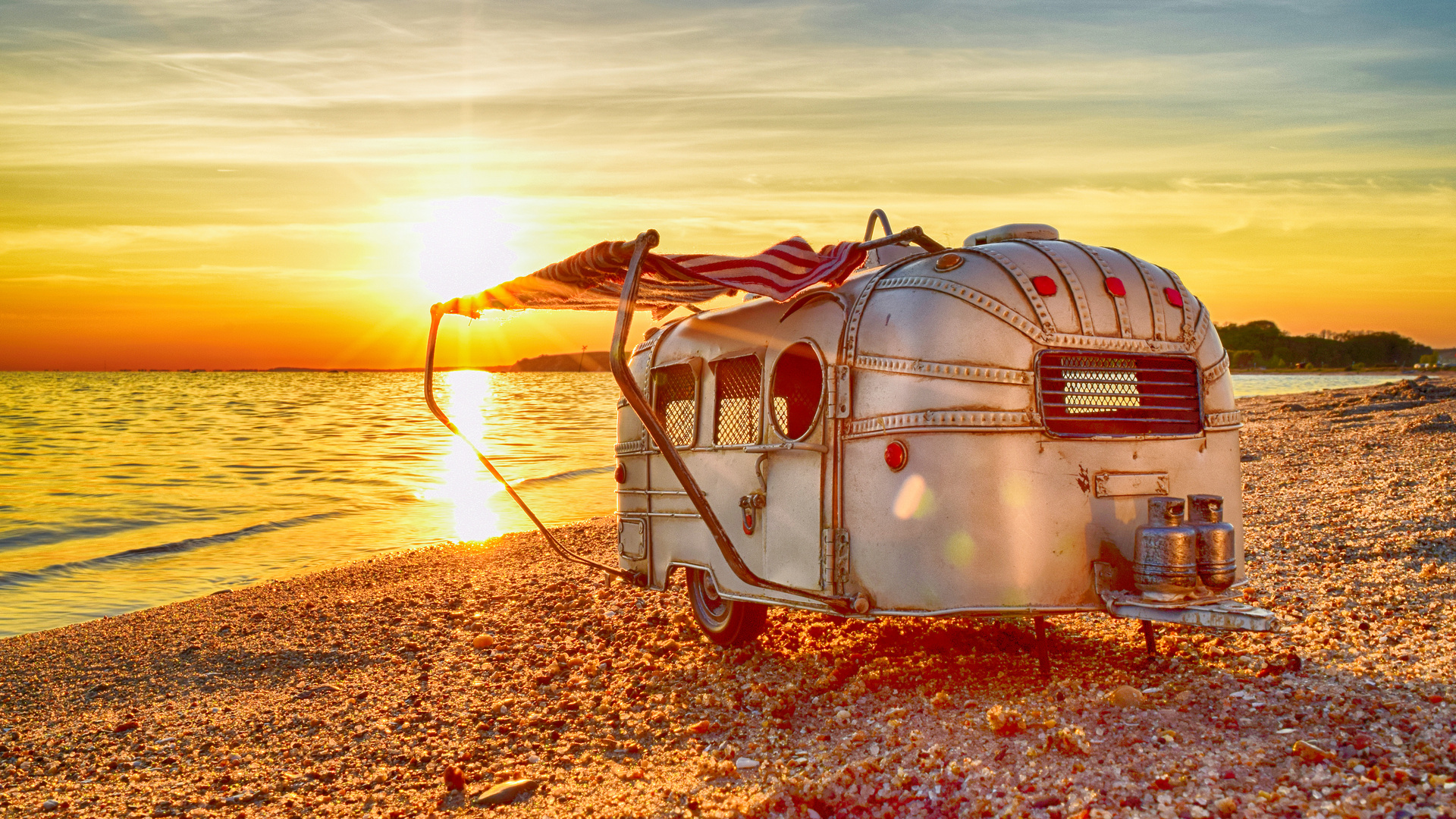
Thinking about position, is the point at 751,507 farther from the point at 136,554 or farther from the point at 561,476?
the point at 561,476

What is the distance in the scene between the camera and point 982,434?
5.48 meters

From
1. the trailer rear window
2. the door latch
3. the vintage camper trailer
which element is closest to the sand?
the vintage camper trailer

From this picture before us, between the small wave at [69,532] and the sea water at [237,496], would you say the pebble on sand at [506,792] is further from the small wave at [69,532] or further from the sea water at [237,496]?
the small wave at [69,532]

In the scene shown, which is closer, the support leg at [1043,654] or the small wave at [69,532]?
the support leg at [1043,654]

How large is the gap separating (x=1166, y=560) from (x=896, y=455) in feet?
5.07

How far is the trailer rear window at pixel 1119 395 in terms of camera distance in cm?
562

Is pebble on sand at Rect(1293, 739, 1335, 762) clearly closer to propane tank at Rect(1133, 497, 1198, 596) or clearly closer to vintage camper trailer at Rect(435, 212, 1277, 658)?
vintage camper trailer at Rect(435, 212, 1277, 658)

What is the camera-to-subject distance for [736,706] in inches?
257

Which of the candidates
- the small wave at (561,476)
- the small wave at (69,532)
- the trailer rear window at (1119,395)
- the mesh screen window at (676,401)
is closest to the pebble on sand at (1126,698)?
the trailer rear window at (1119,395)

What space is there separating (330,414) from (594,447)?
27362mm

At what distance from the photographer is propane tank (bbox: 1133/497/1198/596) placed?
546 cm

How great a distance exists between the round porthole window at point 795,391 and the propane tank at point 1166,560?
2.20 m

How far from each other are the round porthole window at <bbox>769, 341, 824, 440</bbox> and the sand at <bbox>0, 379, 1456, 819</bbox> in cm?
171

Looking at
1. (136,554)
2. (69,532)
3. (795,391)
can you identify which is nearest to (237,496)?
(69,532)
